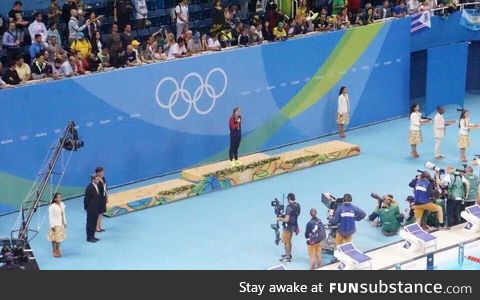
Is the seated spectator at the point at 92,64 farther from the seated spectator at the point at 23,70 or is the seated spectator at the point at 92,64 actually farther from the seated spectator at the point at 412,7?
the seated spectator at the point at 412,7

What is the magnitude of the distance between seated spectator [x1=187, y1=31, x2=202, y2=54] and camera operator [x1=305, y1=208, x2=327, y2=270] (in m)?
8.49

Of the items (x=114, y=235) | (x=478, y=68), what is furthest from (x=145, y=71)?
(x=478, y=68)

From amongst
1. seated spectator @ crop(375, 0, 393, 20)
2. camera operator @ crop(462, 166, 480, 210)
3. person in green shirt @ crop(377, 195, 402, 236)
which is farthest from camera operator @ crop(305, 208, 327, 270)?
seated spectator @ crop(375, 0, 393, 20)

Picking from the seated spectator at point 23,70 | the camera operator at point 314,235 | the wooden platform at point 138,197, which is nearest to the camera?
the camera operator at point 314,235

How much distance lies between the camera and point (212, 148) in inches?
1174

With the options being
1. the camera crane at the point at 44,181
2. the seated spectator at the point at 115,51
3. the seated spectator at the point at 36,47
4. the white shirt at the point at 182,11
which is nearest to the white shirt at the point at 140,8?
the white shirt at the point at 182,11

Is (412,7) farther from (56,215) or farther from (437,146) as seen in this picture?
(56,215)

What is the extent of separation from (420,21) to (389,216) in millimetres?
10493

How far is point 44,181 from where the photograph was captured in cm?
2366

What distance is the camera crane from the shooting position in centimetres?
2305

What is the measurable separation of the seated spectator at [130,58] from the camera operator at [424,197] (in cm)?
800

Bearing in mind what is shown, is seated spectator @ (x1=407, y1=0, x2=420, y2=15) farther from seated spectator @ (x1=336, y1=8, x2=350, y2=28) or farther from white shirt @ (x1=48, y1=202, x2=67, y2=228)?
white shirt @ (x1=48, y1=202, x2=67, y2=228)

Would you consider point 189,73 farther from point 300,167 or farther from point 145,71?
point 300,167

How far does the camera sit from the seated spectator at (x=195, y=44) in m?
29.1
